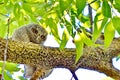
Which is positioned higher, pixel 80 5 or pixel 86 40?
pixel 80 5

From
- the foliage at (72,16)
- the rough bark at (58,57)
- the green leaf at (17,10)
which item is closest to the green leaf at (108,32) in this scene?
the foliage at (72,16)

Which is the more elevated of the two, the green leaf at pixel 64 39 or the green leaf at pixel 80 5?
the green leaf at pixel 80 5

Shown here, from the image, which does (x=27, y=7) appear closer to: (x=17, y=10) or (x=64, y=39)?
(x=17, y=10)

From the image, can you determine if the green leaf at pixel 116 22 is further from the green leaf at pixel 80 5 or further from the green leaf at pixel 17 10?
the green leaf at pixel 17 10

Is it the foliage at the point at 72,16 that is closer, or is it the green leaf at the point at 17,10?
the foliage at the point at 72,16

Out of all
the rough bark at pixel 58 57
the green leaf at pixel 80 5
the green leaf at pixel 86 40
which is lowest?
the rough bark at pixel 58 57

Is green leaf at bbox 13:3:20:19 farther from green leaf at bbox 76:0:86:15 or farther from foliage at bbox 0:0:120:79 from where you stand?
green leaf at bbox 76:0:86:15

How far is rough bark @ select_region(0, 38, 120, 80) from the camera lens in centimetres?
135

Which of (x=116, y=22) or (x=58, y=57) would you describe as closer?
(x=116, y=22)

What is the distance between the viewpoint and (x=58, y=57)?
1403 mm

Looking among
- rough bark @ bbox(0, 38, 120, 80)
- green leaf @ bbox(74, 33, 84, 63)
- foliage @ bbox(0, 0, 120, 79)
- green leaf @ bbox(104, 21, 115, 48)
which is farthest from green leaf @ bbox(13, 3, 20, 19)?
green leaf @ bbox(104, 21, 115, 48)

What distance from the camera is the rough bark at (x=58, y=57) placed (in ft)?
4.42

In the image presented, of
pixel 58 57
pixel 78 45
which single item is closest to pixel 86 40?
pixel 78 45

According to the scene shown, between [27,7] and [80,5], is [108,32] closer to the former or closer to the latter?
[80,5]
